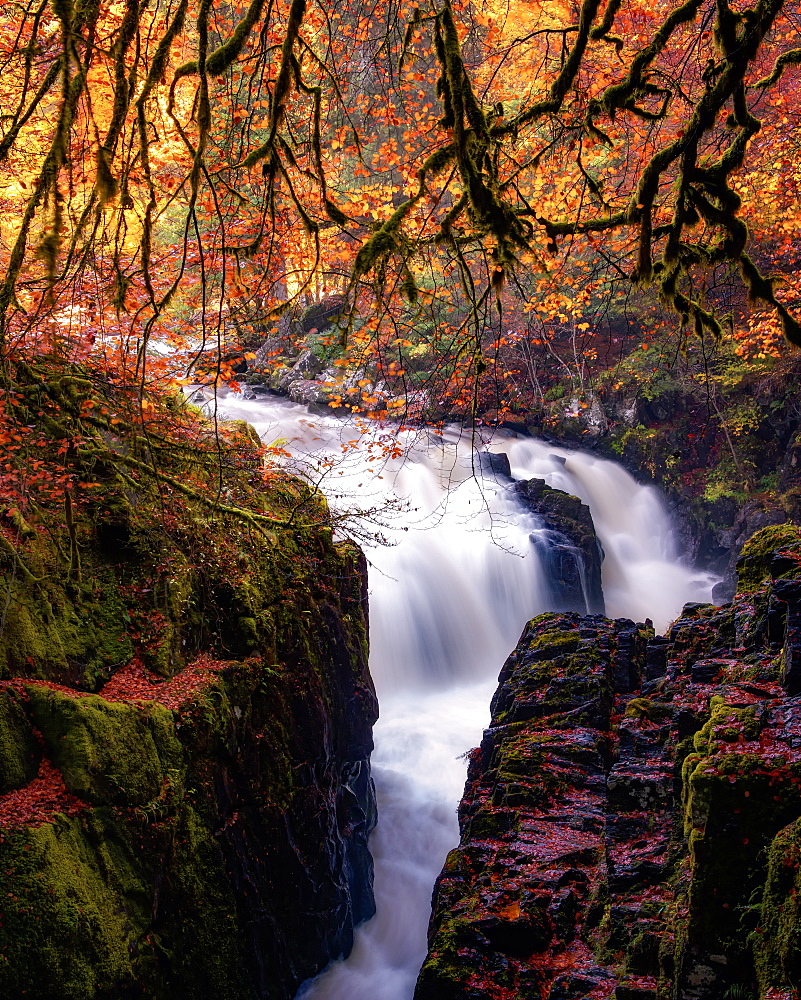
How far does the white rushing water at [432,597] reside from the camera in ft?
27.1

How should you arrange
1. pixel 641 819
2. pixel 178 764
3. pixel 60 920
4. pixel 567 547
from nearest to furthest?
pixel 60 920 → pixel 641 819 → pixel 178 764 → pixel 567 547

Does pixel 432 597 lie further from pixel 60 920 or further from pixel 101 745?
pixel 60 920

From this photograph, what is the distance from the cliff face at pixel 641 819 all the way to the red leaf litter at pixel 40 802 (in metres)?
2.67

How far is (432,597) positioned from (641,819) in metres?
8.03

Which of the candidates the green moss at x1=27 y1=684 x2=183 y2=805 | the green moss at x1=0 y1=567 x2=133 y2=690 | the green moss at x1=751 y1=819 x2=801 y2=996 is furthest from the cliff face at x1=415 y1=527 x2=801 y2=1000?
the green moss at x1=0 y1=567 x2=133 y2=690

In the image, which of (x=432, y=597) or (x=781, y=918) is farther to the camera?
(x=432, y=597)

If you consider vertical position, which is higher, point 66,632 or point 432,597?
point 66,632

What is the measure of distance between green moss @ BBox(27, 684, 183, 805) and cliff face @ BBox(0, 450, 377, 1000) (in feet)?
0.04

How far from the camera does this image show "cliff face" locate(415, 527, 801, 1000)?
120 inches

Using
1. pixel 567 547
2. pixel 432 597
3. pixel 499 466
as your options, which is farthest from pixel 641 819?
pixel 499 466

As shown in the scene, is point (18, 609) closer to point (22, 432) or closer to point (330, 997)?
point (22, 432)

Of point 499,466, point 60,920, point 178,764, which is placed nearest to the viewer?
point 60,920

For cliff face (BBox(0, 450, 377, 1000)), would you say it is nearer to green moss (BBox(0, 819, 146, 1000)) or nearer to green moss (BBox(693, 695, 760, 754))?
green moss (BBox(0, 819, 146, 1000))

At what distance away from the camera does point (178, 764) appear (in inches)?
198
